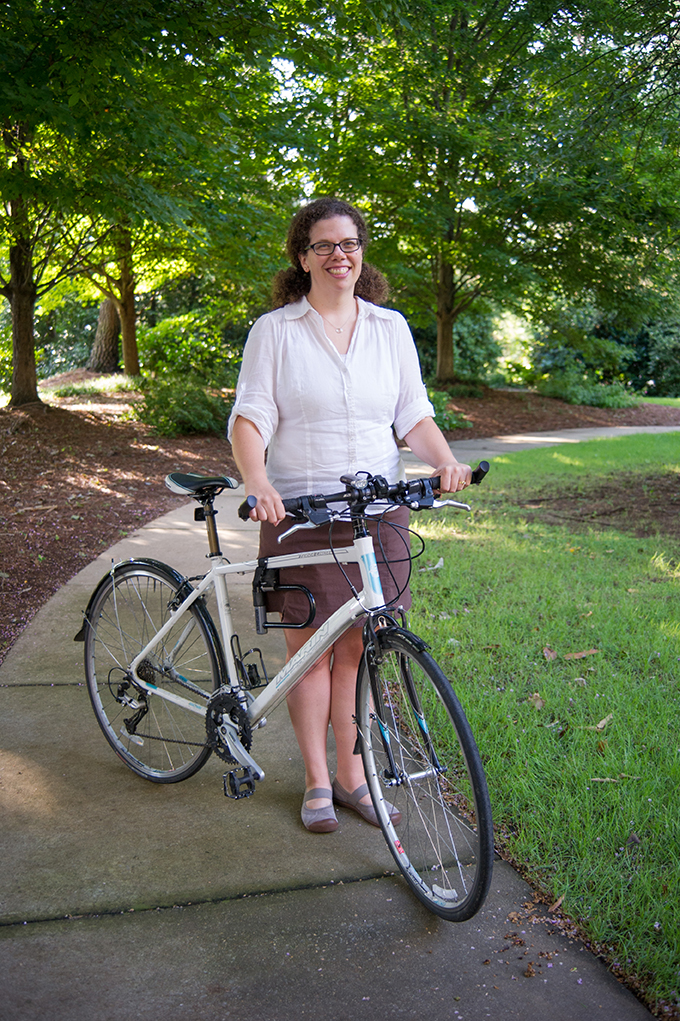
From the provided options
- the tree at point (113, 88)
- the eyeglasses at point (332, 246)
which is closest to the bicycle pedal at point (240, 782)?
the eyeglasses at point (332, 246)

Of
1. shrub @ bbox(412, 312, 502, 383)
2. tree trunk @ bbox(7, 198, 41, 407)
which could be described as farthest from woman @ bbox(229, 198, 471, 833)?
shrub @ bbox(412, 312, 502, 383)

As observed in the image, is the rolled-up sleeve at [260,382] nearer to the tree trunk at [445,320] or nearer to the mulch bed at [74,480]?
the mulch bed at [74,480]

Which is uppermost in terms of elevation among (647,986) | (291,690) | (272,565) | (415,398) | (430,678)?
(415,398)

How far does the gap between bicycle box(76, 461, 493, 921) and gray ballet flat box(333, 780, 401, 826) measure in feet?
0.13

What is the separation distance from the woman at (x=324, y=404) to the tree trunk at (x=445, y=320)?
1513cm

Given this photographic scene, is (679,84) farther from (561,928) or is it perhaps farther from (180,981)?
(180,981)

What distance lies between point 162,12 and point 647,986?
18.5ft

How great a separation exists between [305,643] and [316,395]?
0.83 meters

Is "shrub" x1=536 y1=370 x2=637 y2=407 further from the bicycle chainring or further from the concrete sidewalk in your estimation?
the bicycle chainring

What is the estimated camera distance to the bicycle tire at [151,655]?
3.12 metres

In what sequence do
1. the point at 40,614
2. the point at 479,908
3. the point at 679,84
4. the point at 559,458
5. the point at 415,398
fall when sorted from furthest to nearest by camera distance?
the point at 559,458
the point at 679,84
the point at 40,614
the point at 415,398
the point at 479,908

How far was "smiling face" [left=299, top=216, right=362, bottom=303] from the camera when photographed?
2770 millimetres

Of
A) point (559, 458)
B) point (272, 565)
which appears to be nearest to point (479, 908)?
point (272, 565)

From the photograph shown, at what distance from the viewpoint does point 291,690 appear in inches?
114
